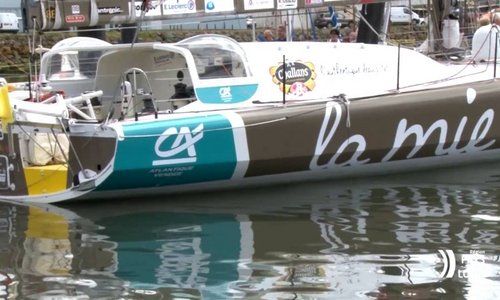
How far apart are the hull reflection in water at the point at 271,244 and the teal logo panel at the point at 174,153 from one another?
30cm

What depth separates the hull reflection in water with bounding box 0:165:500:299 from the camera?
598 cm

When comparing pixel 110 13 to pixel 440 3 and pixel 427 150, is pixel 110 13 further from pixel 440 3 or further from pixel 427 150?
pixel 440 3

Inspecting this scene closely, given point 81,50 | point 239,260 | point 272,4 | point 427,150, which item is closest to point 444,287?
point 239,260

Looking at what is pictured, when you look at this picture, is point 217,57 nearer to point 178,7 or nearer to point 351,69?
point 178,7

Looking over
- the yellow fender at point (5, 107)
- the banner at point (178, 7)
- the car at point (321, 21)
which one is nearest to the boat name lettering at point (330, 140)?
the banner at point (178, 7)

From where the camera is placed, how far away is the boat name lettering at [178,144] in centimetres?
828

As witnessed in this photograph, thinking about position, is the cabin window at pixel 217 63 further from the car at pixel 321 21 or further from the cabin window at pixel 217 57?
the car at pixel 321 21

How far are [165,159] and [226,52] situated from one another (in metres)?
1.60

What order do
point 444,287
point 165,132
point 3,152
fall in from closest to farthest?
point 444,287
point 165,132
point 3,152

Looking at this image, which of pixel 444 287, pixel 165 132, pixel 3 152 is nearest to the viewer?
pixel 444 287

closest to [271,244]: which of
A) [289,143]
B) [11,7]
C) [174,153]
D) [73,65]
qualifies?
[174,153]

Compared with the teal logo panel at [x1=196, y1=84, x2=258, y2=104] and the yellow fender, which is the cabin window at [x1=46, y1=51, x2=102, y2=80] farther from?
the yellow fender

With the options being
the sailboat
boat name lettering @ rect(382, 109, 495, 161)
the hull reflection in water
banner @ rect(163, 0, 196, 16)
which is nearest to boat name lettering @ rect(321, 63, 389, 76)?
the sailboat

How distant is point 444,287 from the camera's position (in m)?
5.89
